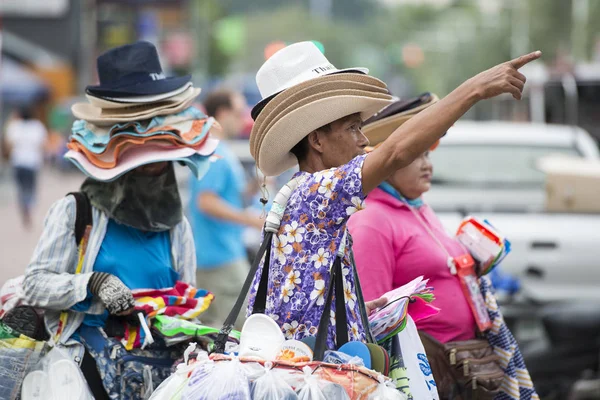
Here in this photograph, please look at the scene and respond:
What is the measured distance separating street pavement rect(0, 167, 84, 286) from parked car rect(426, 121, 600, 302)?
532 centimetres

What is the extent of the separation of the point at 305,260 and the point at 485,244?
4.61 feet

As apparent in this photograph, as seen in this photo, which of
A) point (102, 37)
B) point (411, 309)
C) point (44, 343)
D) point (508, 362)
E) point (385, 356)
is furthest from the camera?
point (102, 37)

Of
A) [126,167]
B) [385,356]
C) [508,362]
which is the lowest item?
[508,362]

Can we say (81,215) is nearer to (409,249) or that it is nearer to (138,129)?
(138,129)

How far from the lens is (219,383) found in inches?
112

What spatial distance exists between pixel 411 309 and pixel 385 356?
52cm

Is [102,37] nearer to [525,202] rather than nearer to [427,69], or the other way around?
[525,202]

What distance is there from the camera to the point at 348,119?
3.30 metres

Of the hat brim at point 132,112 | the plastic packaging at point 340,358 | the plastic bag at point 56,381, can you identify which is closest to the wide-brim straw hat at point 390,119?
the hat brim at point 132,112

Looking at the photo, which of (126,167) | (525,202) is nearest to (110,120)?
(126,167)

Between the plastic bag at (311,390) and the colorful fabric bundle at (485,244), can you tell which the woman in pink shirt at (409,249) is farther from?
the plastic bag at (311,390)

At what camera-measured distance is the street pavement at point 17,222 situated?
1360cm

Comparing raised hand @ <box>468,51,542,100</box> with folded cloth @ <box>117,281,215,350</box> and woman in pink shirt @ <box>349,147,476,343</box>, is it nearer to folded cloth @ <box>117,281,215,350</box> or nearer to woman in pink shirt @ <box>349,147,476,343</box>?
woman in pink shirt @ <box>349,147,476,343</box>

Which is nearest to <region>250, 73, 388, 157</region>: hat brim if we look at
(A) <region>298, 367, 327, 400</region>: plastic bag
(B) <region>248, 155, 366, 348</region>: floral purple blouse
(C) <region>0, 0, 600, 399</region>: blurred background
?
(B) <region>248, 155, 366, 348</region>: floral purple blouse
